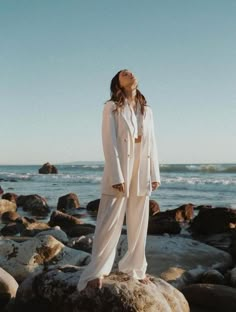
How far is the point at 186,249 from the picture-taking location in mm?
10352

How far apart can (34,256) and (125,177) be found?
12.6ft

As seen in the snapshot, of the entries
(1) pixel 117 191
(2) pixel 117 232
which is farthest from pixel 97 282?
(1) pixel 117 191

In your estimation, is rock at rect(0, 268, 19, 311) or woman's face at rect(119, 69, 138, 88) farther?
rock at rect(0, 268, 19, 311)

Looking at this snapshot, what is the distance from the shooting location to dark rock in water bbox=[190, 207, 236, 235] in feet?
52.8

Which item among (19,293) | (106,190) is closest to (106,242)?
(106,190)

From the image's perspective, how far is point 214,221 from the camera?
16344 mm

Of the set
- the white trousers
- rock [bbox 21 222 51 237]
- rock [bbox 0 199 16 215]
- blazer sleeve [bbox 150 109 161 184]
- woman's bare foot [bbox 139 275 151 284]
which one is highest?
blazer sleeve [bbox 150 109 161 184]

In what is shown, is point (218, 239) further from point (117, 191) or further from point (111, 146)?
point (111, 146)

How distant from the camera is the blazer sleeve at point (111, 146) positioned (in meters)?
5.48

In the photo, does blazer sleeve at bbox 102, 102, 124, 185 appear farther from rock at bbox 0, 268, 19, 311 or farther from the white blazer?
rock at bbox 0, 268, 19, 311

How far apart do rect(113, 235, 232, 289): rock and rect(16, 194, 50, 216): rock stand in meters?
12.3

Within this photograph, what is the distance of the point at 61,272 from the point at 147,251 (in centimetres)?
406

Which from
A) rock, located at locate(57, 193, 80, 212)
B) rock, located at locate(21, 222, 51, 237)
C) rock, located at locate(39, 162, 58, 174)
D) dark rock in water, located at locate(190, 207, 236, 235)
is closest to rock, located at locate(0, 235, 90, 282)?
rock, located at locate(21, 222, 51, 237)

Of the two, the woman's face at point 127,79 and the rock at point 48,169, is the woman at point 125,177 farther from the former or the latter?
the rock at point 48,169
